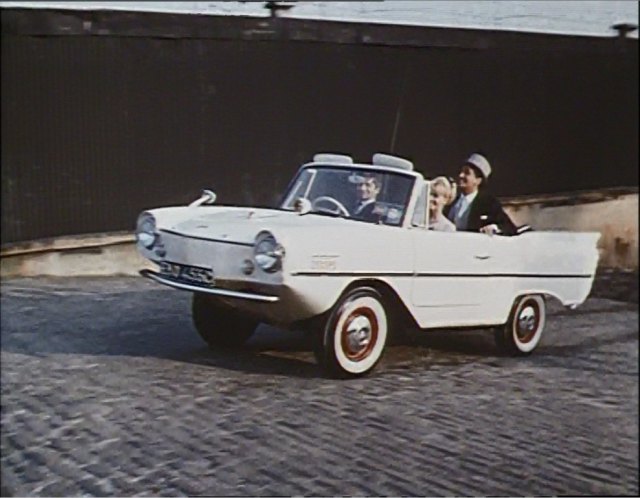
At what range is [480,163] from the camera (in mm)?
959

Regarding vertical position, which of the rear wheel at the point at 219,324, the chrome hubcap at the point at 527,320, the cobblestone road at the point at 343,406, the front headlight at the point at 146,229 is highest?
the front headlight at the point at 146,229

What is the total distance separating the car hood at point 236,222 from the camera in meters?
0.92

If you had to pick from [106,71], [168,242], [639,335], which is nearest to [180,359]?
[168,242]

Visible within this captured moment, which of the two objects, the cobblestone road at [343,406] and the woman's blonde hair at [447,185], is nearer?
the woman's blonde hair at [447,185]

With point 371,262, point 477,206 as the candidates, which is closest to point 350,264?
point 371,262

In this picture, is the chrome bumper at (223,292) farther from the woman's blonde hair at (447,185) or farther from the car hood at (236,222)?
the woman's blonde hair at (447,185)

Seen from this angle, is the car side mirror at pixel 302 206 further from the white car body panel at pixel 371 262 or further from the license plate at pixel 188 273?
the license plate at pixel 188 273

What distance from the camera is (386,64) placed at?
3.18 ft

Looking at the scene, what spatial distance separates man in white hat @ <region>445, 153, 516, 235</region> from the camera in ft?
2.98

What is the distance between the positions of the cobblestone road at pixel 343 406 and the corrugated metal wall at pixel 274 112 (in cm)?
10

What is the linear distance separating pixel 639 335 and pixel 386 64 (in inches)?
15.0

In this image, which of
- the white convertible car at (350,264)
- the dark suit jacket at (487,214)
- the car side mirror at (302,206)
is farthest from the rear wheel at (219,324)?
the dark suit jacket at (487,214)

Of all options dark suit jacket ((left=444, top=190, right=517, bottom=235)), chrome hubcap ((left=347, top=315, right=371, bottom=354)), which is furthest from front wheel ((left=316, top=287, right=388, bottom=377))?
dark suit jacket ((left=444, top=190, right=517, bottom=235))

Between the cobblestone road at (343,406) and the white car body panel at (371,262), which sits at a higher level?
the white car body panel at (371,262)
